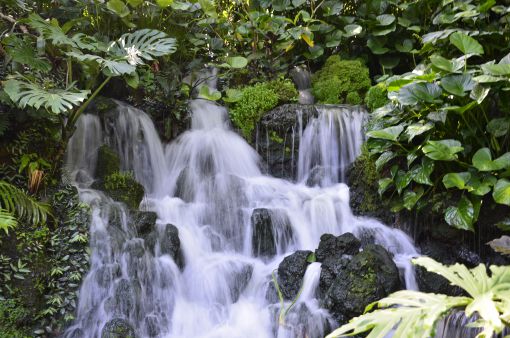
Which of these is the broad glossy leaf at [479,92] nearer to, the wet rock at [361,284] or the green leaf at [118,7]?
the wet rock at [361,284]

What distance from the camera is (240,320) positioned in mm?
4406

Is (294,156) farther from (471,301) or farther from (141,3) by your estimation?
(471,301)

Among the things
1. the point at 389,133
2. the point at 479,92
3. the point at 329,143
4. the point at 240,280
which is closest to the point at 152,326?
the point at 240,280

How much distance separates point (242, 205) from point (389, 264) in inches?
78.6

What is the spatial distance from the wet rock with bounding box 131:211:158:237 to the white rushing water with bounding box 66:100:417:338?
0.18 ft

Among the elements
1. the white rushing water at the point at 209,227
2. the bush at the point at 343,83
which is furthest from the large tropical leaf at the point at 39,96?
the bush at the point at 343,83

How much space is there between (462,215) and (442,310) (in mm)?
3193

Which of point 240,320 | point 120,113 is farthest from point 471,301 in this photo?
point 120,113

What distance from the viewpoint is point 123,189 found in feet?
17.1

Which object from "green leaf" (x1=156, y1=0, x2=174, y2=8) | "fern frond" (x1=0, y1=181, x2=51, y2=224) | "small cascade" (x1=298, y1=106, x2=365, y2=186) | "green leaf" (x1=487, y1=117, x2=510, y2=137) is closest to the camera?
"fern frond" (x1=0, y1=181, x2=51, y2=224)

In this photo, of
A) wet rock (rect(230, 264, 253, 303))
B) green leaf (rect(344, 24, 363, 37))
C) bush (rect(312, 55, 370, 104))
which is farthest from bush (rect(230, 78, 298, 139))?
wet rock (rect(230, 264, 253, 303))

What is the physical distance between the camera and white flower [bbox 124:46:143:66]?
4871 mm

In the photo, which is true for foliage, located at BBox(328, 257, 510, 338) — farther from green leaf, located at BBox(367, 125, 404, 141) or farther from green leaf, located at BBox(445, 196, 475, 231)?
green leaf, located at BBox(367, 125, 404, 141)

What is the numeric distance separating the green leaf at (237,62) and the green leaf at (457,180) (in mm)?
3745
